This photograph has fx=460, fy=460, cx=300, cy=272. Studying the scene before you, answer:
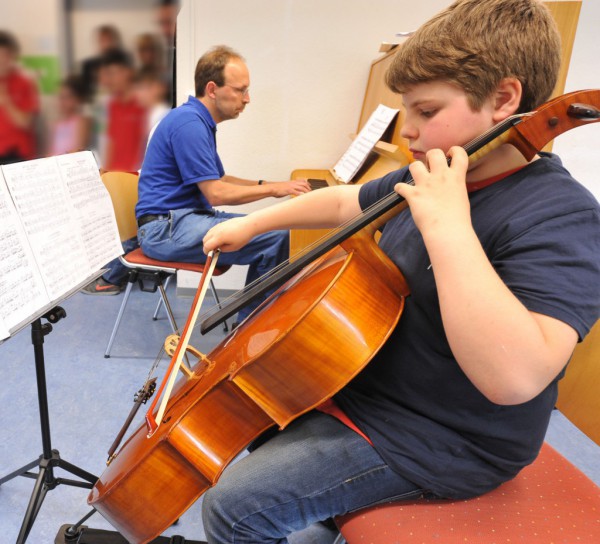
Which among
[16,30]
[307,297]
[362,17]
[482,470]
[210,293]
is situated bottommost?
[210,293]

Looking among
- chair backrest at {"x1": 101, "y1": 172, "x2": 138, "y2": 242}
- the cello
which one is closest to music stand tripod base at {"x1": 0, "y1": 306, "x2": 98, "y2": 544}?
the cello

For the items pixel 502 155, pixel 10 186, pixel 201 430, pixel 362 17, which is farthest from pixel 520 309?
pixel 362 17

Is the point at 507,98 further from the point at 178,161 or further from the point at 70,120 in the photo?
the point at 70,120

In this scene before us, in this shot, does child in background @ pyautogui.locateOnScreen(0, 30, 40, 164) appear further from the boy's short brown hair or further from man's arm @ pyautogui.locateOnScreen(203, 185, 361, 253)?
the boy's short brown hair

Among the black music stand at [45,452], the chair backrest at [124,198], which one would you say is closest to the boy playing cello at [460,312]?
the black music stand at [45,452]

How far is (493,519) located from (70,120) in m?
2.65

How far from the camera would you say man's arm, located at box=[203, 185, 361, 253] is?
3.51 ft

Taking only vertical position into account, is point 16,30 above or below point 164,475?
above

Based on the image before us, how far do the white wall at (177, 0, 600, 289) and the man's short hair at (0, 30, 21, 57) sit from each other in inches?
32.5

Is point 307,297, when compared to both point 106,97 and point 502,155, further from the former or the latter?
point 106,97

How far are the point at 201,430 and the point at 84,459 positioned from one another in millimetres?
987

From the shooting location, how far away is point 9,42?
81.6 inches

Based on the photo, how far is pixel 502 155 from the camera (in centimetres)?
75

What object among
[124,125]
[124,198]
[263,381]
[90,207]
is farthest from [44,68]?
[263,381]
